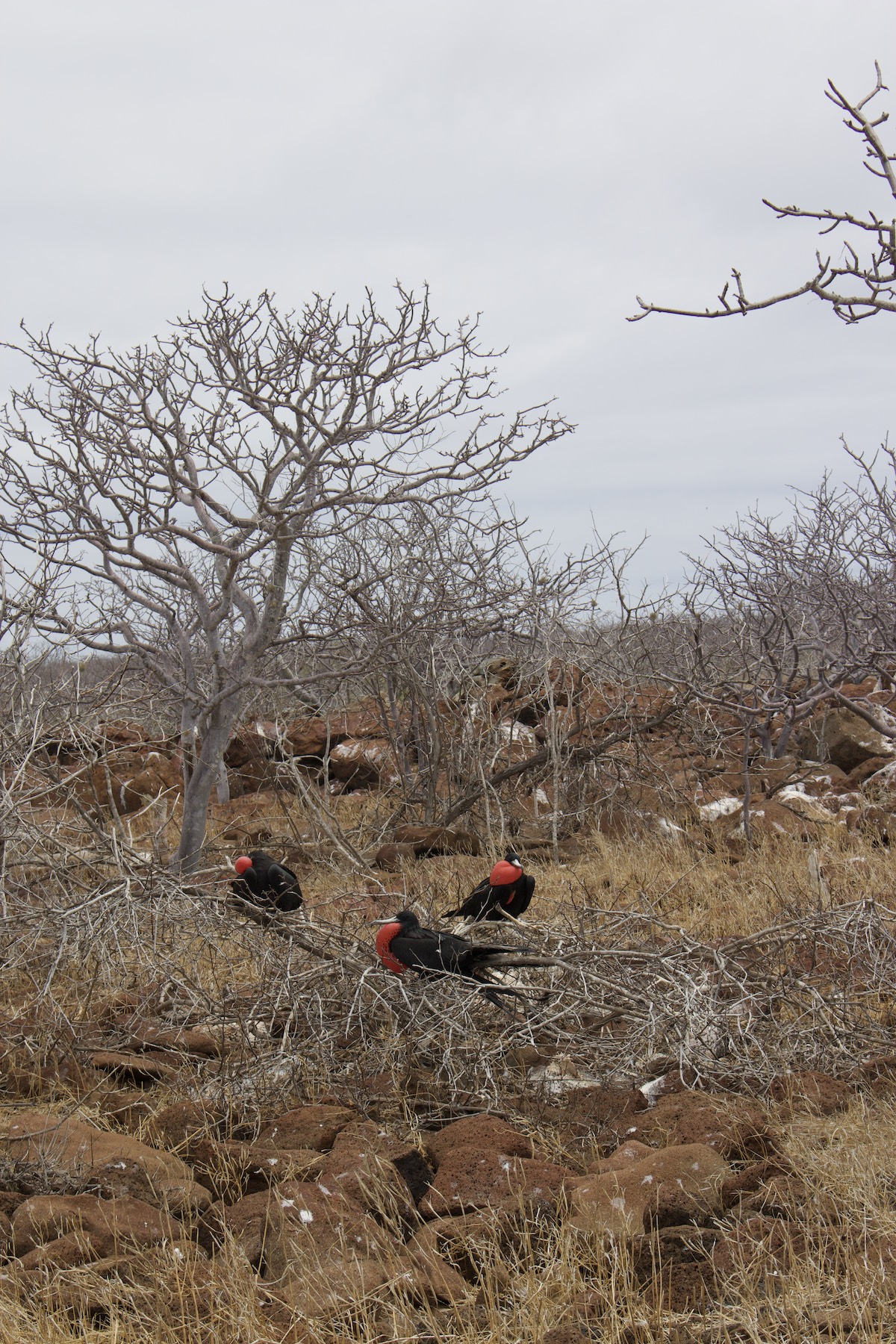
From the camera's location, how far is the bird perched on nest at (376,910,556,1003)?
3.84m

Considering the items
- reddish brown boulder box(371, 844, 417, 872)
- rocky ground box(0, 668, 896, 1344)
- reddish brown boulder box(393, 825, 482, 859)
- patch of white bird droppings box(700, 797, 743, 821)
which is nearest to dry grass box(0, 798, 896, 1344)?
rocky ground box(0, 668, 896, 1344)

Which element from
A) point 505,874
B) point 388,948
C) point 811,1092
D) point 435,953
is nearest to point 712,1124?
point 811,1092

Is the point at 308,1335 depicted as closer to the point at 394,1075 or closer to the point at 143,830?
the point at 394,1075

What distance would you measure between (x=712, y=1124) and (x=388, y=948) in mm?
1299

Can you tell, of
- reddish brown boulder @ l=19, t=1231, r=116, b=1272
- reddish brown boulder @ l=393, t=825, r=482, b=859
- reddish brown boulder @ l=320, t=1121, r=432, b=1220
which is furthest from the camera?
reddish brown boulder @ l=393, t=825, r=482, b=859

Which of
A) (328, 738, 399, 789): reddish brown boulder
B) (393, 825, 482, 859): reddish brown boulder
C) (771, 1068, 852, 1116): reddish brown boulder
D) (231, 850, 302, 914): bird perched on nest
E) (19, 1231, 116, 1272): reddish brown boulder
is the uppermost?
(328, 738, 399, 789): reddish brown boulder

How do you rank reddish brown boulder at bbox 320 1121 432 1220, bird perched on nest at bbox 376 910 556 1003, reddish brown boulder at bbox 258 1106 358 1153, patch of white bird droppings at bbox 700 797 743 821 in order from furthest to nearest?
patch of white bird droppings at bbox 700 797 743 821, bird perched on nest at bbox 376 910 556 1003, reddish brown boulder at bbox 258 1106 358 1153, reddish brown boulder at bbox 320 1121 432 1220

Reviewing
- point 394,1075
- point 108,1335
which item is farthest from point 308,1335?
point 394,1075

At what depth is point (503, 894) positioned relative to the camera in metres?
4.50

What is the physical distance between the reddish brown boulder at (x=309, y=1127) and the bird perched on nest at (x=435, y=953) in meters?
0.60

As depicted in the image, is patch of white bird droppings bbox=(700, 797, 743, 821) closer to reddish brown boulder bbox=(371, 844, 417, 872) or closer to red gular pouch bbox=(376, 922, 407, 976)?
reddish brown boulder bbox=(371, 844, 417, 872)

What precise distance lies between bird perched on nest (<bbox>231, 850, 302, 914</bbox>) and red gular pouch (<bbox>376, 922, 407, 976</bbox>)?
3.59ft

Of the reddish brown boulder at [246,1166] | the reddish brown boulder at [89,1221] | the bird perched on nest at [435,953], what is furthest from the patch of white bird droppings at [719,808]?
the reddish brown boulder at [89,1221]

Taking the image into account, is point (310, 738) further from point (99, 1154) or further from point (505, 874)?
point (99, 1154)
